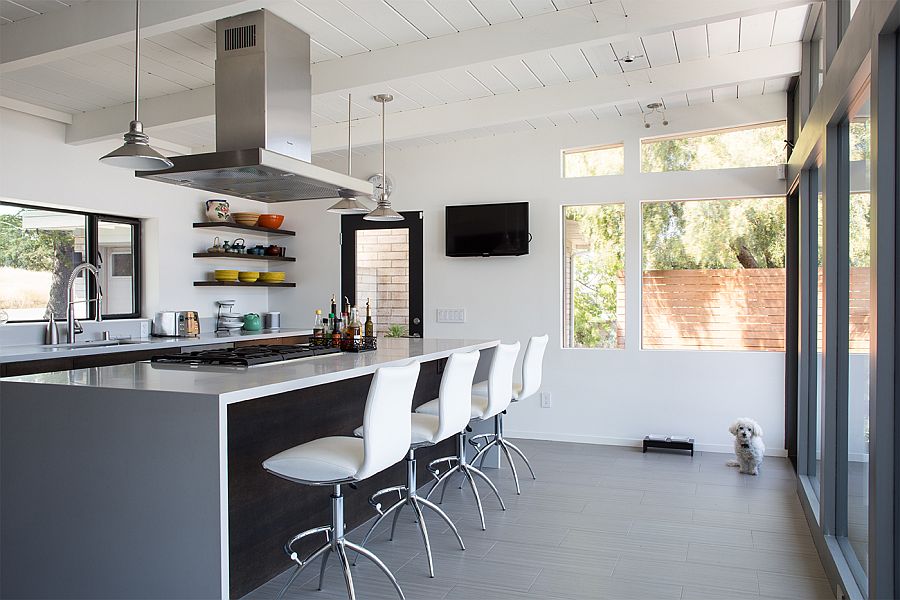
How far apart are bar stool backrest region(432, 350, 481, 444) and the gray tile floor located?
609 mm

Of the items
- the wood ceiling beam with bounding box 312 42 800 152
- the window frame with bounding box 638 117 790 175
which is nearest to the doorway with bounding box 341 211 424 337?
the wood ceiling beam with bounding box 312 42 800 152

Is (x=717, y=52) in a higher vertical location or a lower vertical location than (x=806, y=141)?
higher

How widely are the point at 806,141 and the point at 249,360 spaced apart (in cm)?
326

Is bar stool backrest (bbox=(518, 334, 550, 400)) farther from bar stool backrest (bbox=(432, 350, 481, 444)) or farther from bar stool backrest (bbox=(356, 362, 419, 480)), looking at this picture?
bar stool backrest (bbox=(356, 362, 419, 480))

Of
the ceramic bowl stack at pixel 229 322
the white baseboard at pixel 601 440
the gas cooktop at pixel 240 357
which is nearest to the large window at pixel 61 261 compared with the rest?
the ceramic bowl stack at pixel 229 322

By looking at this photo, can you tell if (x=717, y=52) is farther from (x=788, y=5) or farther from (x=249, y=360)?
(x=249, y=360)

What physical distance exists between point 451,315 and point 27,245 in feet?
11.3

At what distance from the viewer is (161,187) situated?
5.97 m

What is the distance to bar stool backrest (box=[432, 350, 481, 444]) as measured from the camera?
11.0 ft

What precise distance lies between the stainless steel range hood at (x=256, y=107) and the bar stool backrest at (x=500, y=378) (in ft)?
4.72

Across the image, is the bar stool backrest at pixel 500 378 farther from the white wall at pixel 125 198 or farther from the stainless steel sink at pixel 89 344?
the white wall at pixel 125 198

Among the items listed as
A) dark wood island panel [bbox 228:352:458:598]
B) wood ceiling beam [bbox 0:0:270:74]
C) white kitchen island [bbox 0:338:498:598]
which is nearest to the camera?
white kitchen island [bbox 0:338:498:598]

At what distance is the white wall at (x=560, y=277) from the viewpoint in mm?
5758

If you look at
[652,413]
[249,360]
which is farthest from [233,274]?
[652,413]
